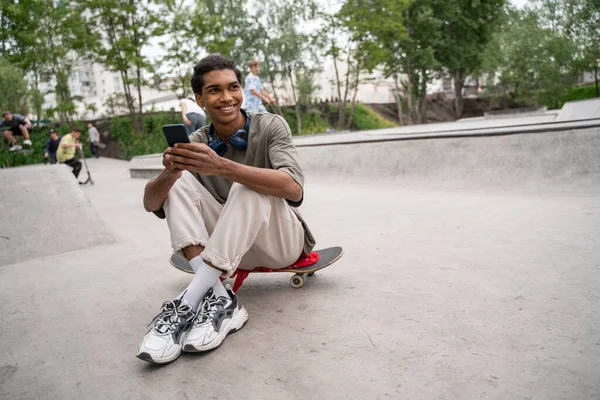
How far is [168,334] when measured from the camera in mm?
1916

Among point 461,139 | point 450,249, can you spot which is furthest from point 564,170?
point 450,249

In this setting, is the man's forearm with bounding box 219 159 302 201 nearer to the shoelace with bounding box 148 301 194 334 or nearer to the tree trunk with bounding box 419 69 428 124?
the shoelace with bounding box 148 301 194 334

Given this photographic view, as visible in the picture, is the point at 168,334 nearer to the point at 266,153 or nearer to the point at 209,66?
the point at 266,153

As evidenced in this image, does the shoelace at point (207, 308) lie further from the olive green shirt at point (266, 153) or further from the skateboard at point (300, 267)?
the olive green shirt at point (266, 153)

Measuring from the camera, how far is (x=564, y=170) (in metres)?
5.51

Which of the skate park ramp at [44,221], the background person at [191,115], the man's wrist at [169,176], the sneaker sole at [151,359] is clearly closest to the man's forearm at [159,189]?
the man's wrist at [169,176]

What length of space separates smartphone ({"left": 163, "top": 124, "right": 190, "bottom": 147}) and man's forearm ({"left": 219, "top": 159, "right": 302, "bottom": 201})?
22 cm

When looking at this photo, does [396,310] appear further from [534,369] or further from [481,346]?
[534,369]

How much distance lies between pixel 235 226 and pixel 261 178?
0.26 metres

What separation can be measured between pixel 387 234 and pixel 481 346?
2.07 m

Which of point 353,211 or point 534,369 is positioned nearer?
point 534,369

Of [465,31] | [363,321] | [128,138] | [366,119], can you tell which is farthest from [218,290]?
[366,119]

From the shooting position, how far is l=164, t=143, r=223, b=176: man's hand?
2031 millimetres

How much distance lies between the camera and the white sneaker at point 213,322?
1.93 metres
